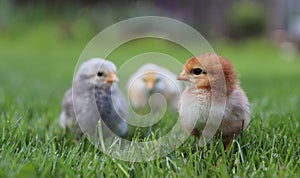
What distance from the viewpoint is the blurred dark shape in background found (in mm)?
12492

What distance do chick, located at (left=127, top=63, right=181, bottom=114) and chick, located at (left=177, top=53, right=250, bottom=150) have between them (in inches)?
51.4

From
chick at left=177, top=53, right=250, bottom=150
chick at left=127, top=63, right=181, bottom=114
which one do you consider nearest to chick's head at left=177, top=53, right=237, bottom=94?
chick at left=177, top=53, right=250, bottom=150

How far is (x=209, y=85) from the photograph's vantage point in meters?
1.88

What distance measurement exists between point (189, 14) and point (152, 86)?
37.0ft

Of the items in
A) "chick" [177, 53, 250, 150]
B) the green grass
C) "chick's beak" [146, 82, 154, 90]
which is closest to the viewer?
the green grass

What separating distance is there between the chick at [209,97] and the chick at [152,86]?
131cm

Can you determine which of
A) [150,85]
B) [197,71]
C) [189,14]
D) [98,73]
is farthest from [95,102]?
[189,14]

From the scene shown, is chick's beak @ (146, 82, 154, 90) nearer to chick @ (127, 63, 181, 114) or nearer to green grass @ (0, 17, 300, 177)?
chick @ (127, 63, 181, 114)

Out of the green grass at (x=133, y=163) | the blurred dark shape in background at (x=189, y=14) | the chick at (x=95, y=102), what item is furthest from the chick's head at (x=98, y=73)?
the blurred dark shape in background at (x=189, y=14)

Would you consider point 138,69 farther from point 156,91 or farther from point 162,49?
point 162,49

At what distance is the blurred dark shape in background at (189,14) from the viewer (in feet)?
41.0

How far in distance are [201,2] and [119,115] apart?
12.6 metres

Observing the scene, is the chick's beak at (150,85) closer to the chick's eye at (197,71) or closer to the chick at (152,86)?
the chick at (152,86)

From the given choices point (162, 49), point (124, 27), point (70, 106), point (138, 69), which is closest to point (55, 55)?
point (124, 27)
